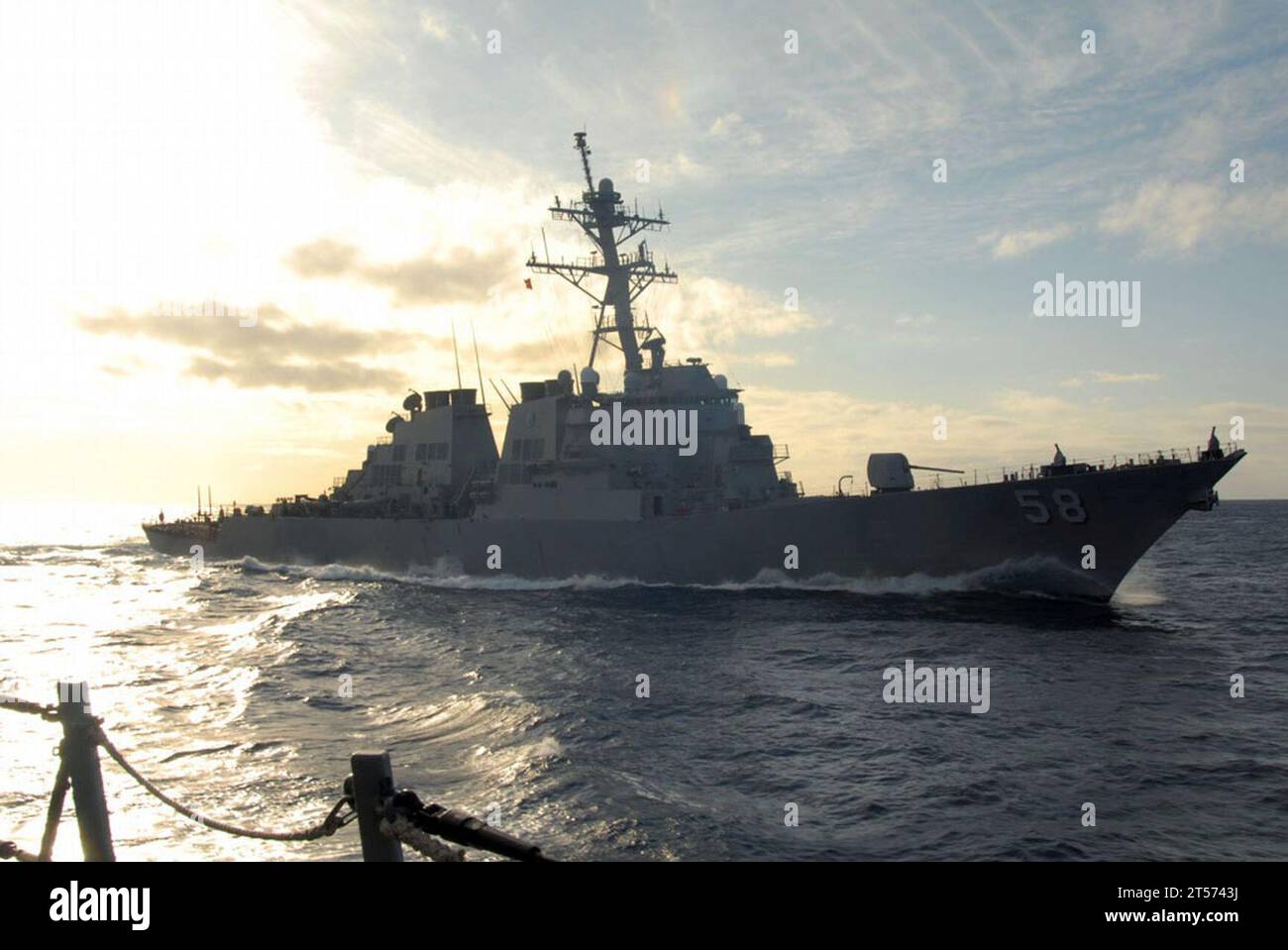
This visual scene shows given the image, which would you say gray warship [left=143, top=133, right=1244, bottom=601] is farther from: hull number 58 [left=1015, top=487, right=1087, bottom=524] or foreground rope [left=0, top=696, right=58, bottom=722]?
foreground rope [left=0, top=696, right=58, bottom=722]

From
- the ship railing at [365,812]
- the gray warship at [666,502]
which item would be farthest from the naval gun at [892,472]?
the ship railing at [365,812]

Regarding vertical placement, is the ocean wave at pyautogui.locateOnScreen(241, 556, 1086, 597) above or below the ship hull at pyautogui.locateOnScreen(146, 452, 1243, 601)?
below

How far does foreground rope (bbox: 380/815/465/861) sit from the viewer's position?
3.74 meters

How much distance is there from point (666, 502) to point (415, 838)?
23278 millimetres

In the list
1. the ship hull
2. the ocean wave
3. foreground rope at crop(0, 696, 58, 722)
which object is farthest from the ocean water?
foreground rope at crop(0, 696, 58, 722)

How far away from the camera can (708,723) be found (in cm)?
1279

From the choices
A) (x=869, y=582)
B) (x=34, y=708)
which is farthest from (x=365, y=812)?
(x=869, y=582)

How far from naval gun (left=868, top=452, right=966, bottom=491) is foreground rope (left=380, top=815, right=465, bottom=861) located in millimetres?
19956

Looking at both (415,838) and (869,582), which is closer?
(415,838)

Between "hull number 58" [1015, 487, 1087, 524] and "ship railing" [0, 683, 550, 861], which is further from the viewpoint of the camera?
"hull number 58" [1015, 487, 1087, 524]

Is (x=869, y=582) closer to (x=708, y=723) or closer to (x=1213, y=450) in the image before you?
(x=1213, y=450)

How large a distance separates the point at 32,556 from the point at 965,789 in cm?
6233

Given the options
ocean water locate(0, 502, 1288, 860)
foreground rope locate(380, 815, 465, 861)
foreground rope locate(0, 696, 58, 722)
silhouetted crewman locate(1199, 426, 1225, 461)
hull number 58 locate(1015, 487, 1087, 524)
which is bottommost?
ocean water locate(0, 502, 1288, 860)
